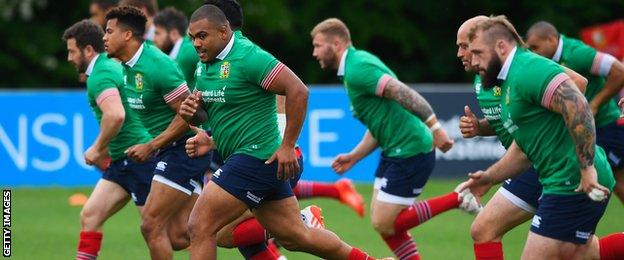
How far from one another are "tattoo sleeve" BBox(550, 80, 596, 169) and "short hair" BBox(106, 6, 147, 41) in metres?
3.79

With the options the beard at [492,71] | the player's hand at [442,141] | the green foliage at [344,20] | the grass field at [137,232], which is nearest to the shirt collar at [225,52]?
the beard at [492,71]

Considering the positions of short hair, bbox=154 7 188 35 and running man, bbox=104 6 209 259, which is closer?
running man, bbox=104 6 209 259

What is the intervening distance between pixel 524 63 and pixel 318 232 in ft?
6.48

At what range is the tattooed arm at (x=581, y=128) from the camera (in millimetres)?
7203

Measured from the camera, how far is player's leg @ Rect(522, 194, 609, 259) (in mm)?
7488

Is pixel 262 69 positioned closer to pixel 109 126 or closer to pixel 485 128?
pixel 485 128

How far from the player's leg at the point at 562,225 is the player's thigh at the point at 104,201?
379 centimetres

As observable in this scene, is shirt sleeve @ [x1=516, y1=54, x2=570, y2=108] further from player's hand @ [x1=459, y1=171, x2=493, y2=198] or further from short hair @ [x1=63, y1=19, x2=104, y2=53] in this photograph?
short hair @ [x1=63, y1=19, x2=104, y2=53]

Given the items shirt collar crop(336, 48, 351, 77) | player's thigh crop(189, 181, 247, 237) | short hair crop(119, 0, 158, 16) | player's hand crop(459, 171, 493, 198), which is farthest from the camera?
short hair crop(119, 0, 158, 16)

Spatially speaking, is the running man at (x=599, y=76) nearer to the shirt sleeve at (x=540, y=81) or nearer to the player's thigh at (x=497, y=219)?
the player's thigh at (x=497, y=219)

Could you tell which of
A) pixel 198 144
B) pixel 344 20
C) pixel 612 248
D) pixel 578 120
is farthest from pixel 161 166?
pixel 344 20

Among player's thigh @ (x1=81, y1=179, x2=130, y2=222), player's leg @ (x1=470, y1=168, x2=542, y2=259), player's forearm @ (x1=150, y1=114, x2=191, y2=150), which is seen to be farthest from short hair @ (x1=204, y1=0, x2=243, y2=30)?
player's leg @ (x1=470, y1=168, x2=542, y2=259)

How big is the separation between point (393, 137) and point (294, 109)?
2.89 m

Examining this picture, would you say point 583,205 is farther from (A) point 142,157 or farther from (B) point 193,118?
(A) point 142,157
